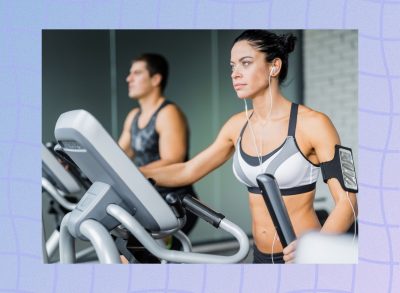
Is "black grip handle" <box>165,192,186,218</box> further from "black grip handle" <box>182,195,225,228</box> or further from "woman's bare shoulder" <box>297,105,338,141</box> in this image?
"woman's bare shoulder" <box>297,105,338,141</box>

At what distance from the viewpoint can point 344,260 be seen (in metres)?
2.52

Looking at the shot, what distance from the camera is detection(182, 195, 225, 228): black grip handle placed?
210 cm

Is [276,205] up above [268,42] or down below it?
below

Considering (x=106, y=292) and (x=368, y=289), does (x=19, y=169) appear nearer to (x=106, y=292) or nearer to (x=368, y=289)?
(x=106, y=292)

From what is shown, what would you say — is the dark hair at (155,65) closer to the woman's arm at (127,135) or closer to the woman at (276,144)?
the woman's arm at (127,135)

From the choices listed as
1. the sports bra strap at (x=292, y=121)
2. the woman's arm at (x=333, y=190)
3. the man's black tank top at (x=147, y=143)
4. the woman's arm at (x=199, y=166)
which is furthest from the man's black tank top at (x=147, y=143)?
the woman's arm at (x=333, y=190)

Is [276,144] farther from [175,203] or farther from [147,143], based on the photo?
[147,143]

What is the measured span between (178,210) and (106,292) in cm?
57

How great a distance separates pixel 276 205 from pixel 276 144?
0.39m

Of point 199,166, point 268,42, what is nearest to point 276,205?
point 199,166

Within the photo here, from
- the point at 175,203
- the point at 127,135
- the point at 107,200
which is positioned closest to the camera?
the point at 107,200

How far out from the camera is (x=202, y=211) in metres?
2.12

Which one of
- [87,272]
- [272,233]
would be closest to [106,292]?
[87,272]

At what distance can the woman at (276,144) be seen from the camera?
7.96 ft
